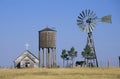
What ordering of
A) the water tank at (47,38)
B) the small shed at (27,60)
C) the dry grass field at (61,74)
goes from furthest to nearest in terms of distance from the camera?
1. the small shed at (27,60)
2. the water tank at (47,38)
3. the dry grass field at (61,74)

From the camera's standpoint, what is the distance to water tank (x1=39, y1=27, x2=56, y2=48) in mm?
78375

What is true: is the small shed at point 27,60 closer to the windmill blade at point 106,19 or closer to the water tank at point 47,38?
the water tank at point 47,38

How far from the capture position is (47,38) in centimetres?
7831

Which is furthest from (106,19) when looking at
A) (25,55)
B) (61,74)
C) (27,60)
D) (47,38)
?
(61,74)

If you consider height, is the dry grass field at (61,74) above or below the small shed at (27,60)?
below

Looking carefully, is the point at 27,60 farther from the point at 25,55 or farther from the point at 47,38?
the point at 47,38

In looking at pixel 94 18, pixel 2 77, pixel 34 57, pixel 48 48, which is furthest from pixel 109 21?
pixel 2 77

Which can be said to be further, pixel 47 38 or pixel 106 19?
pixel 47 38

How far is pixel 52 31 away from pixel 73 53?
20.5 m

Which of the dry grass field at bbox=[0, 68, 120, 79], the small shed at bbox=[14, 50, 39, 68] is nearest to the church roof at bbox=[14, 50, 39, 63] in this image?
the small shed at bbox=[14, 50, 39, 68]

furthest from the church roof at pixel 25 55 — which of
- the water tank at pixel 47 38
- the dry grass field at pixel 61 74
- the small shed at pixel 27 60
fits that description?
the dry grass field at pixel 61 74

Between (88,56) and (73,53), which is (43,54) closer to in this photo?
(88,56)

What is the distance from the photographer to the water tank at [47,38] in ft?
257

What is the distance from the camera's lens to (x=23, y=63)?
291 ft
